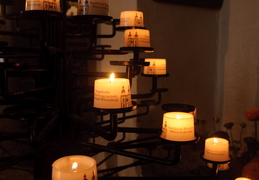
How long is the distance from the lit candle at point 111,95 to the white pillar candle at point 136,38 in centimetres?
27

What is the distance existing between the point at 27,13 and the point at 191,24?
4.06 ft

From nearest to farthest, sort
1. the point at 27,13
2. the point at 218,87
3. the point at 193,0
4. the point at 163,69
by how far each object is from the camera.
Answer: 1. the point at 27,13
2. the point at 163,69
3. the point at 193,0
4. the point at 218,87

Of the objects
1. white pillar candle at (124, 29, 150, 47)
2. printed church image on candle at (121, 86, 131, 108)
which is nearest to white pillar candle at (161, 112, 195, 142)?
printed church image on candle at (121, 86, 131, 108)

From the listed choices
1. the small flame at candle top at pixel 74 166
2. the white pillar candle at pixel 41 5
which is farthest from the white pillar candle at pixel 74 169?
the white pillar candle at pixel 41 5

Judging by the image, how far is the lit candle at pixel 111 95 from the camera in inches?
23.6

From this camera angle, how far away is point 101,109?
60 centimetres

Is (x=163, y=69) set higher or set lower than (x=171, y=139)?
higher

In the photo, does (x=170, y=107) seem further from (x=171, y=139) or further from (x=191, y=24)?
(x=191, y=24)

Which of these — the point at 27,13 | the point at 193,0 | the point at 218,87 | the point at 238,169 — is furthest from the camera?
the point at 218,87

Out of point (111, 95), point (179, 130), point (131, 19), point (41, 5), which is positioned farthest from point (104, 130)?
point (131, 19)

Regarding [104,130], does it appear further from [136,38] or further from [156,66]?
[156,66]

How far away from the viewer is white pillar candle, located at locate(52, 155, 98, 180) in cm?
52

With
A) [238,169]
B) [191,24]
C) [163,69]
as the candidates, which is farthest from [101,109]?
[191,24]

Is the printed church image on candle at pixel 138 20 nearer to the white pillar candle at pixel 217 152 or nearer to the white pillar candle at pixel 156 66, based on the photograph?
the white pillar candle at pixel 156 66
